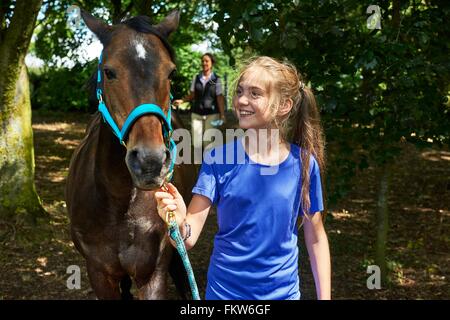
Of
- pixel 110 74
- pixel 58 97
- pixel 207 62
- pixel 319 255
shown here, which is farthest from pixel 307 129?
pixel 58 97

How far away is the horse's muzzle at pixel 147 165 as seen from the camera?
84.7 inches

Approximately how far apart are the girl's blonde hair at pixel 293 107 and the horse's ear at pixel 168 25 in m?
0.69

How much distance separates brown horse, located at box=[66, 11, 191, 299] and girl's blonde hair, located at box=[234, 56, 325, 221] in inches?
17.3

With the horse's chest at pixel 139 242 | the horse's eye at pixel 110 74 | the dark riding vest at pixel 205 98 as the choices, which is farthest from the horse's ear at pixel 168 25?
the dark riding vest at pixel 205 98

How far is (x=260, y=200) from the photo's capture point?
212 cm

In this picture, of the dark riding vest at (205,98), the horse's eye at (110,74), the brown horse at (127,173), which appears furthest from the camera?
the dark riding vest at (205,98)

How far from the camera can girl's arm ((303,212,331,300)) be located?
221 cm

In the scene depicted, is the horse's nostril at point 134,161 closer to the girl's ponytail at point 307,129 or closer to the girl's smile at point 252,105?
the girl's smile at point 252,105

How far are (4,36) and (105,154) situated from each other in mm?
3956

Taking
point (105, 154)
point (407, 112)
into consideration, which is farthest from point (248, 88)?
point (407, 112)

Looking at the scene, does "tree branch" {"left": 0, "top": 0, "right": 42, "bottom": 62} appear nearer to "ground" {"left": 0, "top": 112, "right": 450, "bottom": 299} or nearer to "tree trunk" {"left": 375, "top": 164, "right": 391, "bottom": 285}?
"ground" {"left": 0, "top": 112, "right": 450, "bottom": 299}

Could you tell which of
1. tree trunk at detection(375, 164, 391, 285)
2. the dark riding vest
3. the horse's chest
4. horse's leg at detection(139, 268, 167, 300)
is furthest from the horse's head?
the dark riding vest

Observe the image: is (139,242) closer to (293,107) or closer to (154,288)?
(154,288)

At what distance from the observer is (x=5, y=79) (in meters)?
6.18
